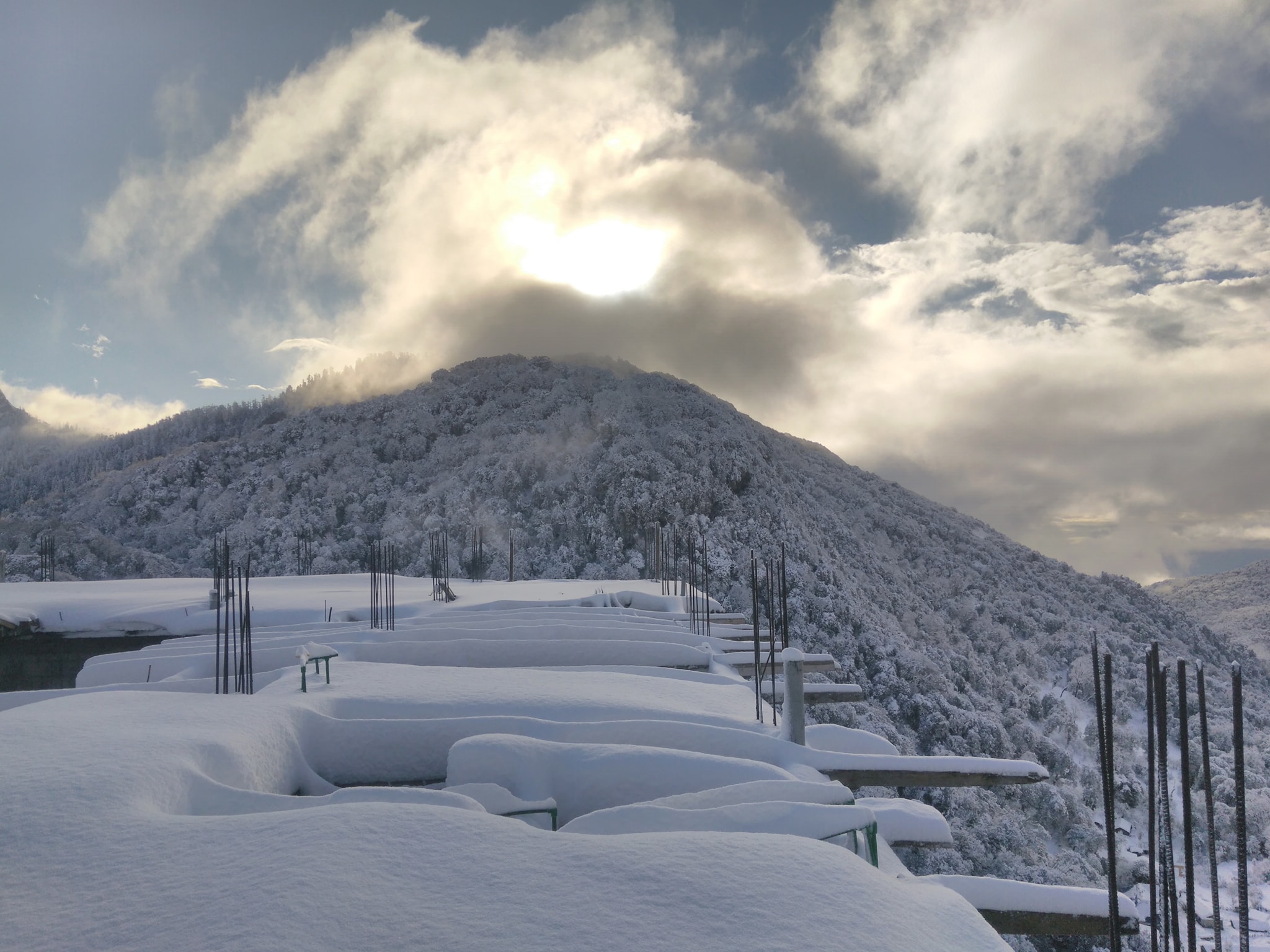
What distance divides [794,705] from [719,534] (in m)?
42.3

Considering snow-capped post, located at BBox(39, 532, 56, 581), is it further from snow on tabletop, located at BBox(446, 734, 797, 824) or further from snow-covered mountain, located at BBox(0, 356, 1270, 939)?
snow on tabletop, located at BBox(446, 734, 797, 824)

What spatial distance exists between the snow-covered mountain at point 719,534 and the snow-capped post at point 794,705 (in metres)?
17.7

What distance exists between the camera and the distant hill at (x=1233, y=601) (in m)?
50.5

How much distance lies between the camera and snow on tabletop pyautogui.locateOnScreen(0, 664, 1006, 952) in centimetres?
262

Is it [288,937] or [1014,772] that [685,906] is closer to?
[288,937]

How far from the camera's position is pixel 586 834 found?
3.55m

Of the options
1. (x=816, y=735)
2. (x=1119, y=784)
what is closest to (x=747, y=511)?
(x=1119, y=784)

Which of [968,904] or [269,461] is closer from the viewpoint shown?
[968,904]

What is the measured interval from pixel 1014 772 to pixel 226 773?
5599 mm

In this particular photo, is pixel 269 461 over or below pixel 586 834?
over

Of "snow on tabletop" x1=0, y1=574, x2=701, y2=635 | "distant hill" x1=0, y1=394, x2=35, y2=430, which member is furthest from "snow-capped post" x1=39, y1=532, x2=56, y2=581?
"distant hill" x1=0, y1=394, x2=35, y2=430

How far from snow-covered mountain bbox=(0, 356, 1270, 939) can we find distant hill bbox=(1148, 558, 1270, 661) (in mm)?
3954

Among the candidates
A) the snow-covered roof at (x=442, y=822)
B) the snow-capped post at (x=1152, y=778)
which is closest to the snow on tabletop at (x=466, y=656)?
the snow-covered roof at (x=442, y=822)

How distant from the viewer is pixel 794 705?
5.69m
